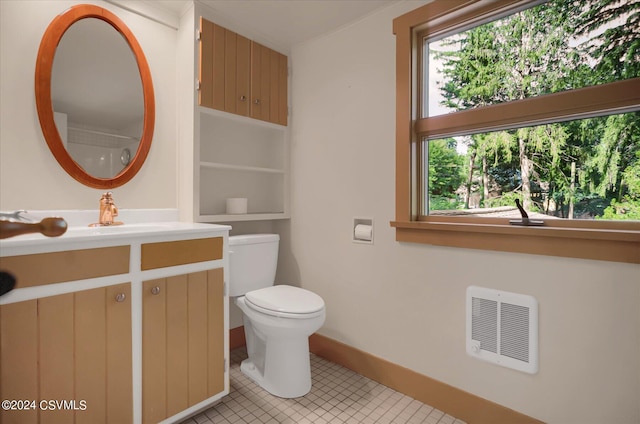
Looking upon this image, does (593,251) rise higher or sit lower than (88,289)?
higher

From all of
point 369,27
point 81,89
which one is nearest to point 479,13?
point 369,27

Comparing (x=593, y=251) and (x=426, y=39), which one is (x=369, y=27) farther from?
(x=593, y=251)

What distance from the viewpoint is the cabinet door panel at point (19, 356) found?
1.05 metres

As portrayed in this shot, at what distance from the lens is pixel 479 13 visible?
1.65 meters

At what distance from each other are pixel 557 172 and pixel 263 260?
5.56ft

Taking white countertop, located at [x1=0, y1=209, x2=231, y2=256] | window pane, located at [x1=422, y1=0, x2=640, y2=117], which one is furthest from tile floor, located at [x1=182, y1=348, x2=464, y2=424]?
window pane, located at [x1=422, y1=0, x2=640, y2=117]

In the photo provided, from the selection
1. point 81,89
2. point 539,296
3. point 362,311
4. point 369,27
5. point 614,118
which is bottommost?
point 362,311

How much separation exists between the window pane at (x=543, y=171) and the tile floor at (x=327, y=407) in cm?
106

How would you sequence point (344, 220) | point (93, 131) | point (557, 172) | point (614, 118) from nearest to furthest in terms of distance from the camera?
point (614, 118), point (557, 172), point (93, 131), point (344, 220)

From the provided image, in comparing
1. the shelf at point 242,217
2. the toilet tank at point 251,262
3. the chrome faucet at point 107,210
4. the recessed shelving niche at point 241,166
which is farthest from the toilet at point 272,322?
the chrome faucet at point 107,210

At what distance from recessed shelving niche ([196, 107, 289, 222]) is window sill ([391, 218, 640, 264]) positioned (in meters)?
1.05

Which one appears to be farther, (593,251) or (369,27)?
(369,27)

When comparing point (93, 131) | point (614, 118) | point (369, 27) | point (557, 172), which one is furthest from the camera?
point (369, 27)

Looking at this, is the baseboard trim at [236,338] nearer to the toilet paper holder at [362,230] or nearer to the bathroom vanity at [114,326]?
the bathroom vanity at [114,326]
